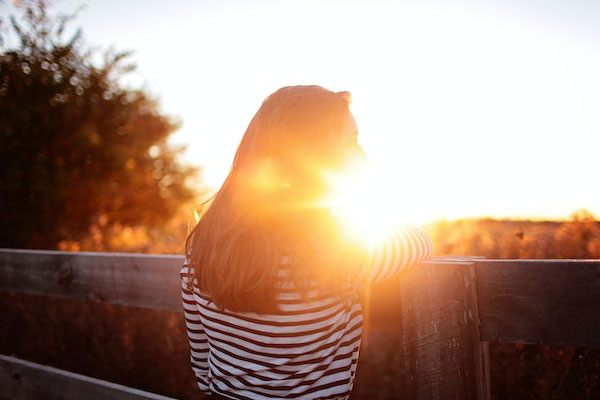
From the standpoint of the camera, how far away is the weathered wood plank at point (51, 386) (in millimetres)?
1935

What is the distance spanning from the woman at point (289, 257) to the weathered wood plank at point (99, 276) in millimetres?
717

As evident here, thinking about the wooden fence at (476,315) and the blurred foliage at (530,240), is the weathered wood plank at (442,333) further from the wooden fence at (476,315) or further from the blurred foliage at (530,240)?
the blurred foliage at (530,240)

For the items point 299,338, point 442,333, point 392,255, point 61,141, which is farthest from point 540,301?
point 61,141

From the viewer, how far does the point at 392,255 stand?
4.46ft

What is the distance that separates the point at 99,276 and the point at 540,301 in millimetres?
2241

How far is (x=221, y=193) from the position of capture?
149 cm

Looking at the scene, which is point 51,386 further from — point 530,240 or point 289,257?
point 530,240

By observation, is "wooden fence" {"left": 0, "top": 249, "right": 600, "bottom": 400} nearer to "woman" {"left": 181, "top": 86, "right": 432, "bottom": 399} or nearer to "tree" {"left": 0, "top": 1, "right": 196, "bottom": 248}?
"woman" {"left": 181, "top": 86, "right": 432, "bottom": 399}

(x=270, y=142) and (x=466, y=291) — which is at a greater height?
(x=270, y=142)

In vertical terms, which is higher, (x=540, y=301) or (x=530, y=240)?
(x=540, y=301)

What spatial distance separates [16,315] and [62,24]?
7.76 m

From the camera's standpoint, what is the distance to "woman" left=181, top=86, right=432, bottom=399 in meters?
1.29

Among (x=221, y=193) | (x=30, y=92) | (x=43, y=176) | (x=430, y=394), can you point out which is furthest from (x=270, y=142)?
(x=30, y=92)

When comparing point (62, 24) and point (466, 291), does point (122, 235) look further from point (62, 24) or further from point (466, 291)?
point (466, 291)
